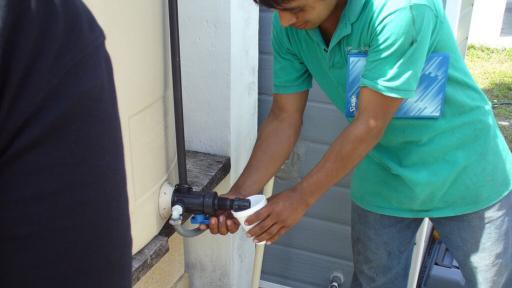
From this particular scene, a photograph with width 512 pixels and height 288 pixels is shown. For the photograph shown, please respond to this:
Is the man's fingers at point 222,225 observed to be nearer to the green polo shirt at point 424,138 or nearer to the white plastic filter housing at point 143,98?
the white plastic filter housing at point 143,98

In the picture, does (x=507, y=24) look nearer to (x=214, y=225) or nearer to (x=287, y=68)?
(x=287, y=68)

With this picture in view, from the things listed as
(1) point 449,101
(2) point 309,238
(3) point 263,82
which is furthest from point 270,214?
(2) point 309,238

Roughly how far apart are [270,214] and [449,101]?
24.6 inches

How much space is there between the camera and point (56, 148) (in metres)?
0.55

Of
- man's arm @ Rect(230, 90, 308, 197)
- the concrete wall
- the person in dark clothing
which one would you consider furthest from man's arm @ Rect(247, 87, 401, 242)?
the person in dark clothing

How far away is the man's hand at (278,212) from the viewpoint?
1.48 m

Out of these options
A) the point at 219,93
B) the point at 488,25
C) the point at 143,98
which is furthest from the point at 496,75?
the point at 143,98

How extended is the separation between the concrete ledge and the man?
2.9 inches

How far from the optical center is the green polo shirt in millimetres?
1568

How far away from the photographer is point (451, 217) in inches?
70.4

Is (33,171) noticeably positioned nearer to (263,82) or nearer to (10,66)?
(10,66)

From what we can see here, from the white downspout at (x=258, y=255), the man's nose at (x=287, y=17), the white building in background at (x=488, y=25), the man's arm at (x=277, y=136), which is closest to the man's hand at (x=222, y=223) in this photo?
the man's arm at (x=277, y=136)

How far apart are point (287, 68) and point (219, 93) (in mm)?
223

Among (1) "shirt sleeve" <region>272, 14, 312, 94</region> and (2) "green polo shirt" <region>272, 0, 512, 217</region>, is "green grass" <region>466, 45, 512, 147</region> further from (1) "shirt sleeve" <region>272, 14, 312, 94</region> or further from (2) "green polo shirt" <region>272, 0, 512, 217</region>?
(1) "shirt sleeve" <region>272, 14, 312, 94</region>
